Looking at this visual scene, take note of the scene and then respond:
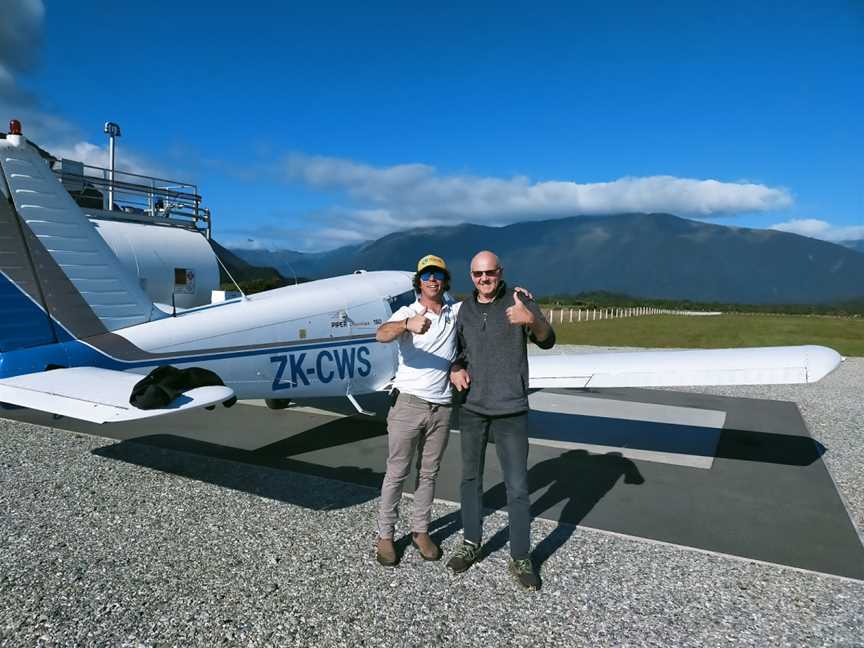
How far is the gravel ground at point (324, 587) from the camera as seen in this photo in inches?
130

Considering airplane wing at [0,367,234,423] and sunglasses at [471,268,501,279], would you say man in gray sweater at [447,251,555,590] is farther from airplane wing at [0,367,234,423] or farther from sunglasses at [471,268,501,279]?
airplane wing at [0,367,234,423]

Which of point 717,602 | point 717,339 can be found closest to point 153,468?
point 717,602

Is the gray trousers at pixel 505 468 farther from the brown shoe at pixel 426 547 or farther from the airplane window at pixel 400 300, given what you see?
the airplane window at pixel 400 300

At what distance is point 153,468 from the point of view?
6.41 meters

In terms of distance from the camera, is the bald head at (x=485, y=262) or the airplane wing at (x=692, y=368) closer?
the bald head at (x=485, y=262)

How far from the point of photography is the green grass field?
75.0 feet

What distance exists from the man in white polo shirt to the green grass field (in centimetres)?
2045

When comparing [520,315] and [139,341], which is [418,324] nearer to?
[520,315]

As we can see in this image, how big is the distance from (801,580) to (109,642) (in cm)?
462

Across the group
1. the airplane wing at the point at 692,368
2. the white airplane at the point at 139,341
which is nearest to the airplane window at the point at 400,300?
the white airplane at the point at 139,341

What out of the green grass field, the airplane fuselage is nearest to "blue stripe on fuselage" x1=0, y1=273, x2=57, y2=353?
the airplane fuselage

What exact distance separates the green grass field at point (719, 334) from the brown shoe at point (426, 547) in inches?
802

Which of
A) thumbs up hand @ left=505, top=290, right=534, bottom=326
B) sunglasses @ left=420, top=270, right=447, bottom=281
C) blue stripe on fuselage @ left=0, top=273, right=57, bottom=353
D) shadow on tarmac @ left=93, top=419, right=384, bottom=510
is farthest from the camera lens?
shadow on tarmac @ left=93, top=419, right=384, bottom=510

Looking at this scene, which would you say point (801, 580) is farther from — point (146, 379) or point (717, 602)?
point (146, 379)
